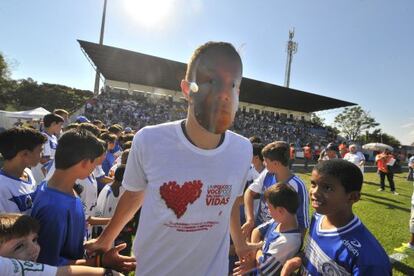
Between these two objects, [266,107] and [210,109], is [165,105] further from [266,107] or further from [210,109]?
[210,109]

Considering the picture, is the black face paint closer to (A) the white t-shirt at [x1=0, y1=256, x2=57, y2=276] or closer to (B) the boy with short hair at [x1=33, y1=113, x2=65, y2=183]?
(A) the white t-shirt at [x1=0, y1=256, x2=57, y2=276]

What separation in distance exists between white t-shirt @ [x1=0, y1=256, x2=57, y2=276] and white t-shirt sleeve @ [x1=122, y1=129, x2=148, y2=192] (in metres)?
0.54

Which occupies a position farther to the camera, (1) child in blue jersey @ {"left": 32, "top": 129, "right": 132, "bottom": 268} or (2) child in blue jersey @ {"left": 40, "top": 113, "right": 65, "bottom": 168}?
(2) child in blue jersey @ {"left": 40, "top": 113, "right": 65, "bottom": 168}

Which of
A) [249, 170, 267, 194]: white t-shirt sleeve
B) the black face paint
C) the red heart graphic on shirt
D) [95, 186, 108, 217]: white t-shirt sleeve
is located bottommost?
[95, 186, 108, 217]: white t-shirt sleeve

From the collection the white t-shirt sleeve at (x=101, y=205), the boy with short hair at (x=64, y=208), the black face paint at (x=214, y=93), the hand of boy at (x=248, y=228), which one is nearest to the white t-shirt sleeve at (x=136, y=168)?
the black face paint at (x=214, y=93)

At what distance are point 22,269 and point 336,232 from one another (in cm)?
179

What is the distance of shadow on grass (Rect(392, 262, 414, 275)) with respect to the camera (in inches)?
187

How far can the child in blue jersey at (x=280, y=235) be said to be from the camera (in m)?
2.42

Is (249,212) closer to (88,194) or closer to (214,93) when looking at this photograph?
(88,194)

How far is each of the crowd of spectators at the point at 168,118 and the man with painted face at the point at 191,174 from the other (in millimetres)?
21956

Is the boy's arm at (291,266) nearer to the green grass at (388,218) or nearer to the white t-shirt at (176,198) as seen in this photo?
the white t-shirt at (176,198)

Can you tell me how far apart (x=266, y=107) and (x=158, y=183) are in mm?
44923

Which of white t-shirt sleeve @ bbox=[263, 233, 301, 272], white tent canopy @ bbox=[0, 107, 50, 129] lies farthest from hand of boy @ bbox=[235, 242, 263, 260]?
white tent canopy @ bbox=[0, 107, 50, 129]

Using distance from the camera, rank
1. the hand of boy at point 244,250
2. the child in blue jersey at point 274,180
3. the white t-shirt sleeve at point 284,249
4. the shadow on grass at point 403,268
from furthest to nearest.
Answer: the shadow on grass at point 403,268 → the child in blue jersey at point 274,180 → the white t-shirt sleeve at point 284,249 → the hand of boy at point 244,250
